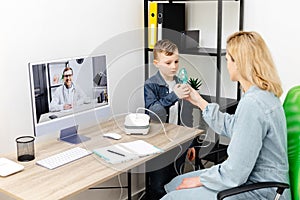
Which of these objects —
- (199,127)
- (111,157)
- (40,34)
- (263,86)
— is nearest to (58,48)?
(40,34)

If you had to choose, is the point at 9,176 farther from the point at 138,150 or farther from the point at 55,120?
the point at 138,150

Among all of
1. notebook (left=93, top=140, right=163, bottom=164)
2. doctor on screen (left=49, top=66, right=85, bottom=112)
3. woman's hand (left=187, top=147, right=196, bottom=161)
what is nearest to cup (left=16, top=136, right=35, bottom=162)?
doctor on screen (left=49, top=66, right=85, bottom=112)

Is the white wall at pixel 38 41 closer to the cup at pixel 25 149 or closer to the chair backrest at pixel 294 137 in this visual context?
the cup at pixel 25 149

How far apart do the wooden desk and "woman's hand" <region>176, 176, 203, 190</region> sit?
0.20 metres

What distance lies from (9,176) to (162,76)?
85cm

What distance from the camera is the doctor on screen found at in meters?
1.82

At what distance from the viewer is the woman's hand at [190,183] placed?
1.66 metres

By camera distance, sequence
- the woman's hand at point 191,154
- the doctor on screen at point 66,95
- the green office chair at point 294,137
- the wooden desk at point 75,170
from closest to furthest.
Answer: the wooden desk at point 75,170, the green office chair at point 294,137, the doctor on screen at point 66,95, the woman's hand at point 191,154

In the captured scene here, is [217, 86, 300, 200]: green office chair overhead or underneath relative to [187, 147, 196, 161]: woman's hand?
overhead

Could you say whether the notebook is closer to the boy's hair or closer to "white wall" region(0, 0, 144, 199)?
"white wall" region(0, 0, 144, 199)

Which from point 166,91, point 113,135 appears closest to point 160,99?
point 166,91

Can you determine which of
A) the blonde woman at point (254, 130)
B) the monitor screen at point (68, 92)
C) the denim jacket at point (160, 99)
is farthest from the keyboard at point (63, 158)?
the blonde woman at point (254, 130)

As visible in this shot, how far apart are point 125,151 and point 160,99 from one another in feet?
1.10

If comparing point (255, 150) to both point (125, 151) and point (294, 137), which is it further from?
point (125, 151)
